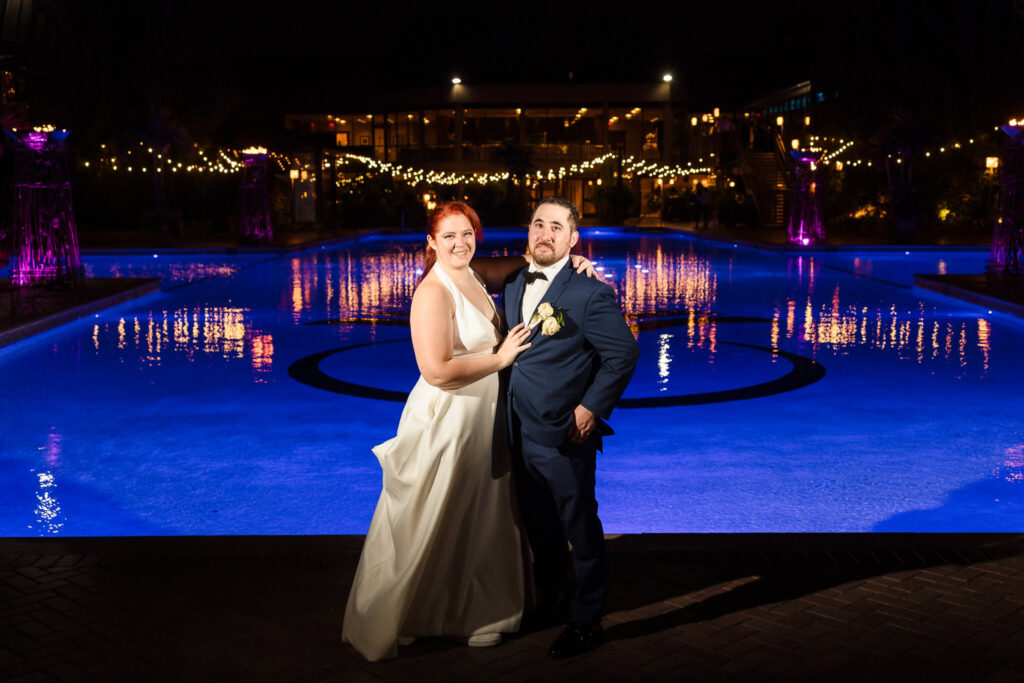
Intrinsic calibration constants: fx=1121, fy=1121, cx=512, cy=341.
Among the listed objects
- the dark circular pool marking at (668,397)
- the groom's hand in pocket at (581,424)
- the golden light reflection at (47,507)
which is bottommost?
the golden light reflection at (47,507)

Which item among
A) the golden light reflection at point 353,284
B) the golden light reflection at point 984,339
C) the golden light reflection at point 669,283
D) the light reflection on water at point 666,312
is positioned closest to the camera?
the golden light reflection at point 984,339

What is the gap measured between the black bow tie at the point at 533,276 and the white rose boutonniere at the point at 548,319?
0.17 m

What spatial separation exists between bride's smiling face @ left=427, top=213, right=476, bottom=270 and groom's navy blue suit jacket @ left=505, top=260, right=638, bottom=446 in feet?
1.09

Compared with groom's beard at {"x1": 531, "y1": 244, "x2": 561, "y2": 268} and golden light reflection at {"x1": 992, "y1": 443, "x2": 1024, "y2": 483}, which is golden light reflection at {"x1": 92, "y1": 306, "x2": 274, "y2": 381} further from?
groom's beard at {"x1": 531, "y1": 244, "x2": 561, "y2": 268}

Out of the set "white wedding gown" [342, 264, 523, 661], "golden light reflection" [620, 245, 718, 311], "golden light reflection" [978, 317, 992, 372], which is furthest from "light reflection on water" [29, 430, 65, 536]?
"golden light reflection" [620, 245, 718, 311]

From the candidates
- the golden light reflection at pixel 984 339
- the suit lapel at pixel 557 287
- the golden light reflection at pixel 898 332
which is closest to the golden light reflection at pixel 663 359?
the golden light reflection at pixel 898 332

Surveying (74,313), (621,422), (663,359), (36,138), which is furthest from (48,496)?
(36,138)

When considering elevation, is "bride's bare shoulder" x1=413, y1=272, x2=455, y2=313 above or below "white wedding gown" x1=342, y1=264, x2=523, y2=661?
above

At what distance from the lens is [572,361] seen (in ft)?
13.5

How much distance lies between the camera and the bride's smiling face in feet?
13.2

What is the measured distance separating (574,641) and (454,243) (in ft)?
5.03

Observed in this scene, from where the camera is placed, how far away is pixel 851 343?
13.4 meters

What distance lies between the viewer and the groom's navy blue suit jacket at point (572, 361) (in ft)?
13.3

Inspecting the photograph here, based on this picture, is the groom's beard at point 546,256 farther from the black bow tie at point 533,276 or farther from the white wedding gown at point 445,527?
the white wedding gown at point 445,527
